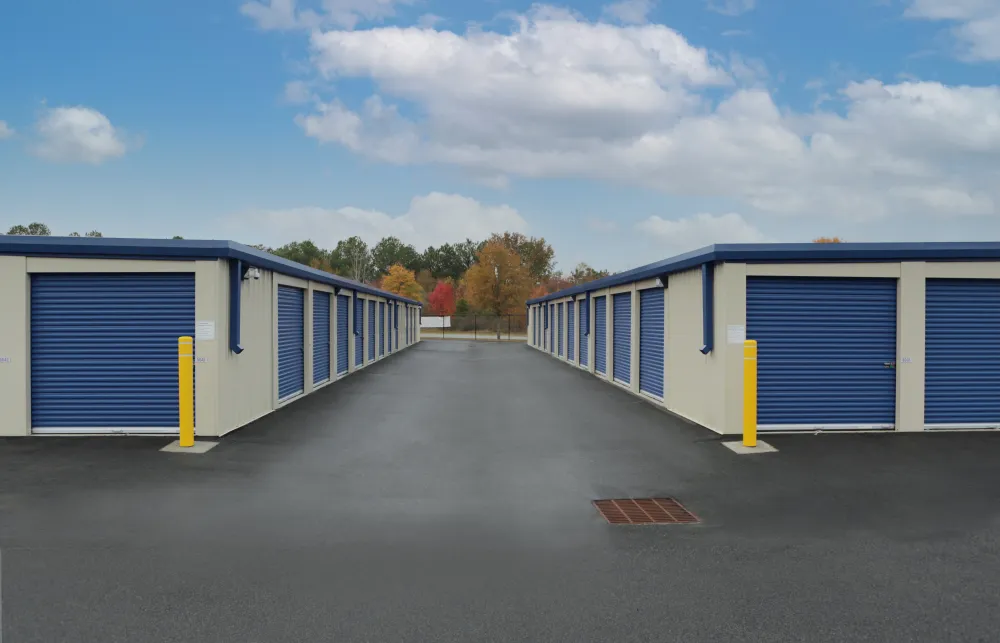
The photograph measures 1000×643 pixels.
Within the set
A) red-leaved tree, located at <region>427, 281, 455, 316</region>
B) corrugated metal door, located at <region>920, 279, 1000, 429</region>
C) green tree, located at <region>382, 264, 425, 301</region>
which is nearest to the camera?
corrugated metal door, located at <region>920, 279, 1000, 429</region>

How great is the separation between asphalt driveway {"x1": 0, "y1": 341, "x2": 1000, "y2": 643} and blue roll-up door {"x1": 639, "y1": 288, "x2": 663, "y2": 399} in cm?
441

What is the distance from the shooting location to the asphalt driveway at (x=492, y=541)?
3992 mm

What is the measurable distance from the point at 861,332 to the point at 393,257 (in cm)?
8742

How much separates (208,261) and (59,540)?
511 cm

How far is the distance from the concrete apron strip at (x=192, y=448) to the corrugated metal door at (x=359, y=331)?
40.6 ft

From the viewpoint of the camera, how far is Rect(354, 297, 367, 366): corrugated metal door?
71.5ft

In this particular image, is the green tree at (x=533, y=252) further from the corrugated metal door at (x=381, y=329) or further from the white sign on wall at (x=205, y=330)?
the white sign on wall at (x=205, y=330)

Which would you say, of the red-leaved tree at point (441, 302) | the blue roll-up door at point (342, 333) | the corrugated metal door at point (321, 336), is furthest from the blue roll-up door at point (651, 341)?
the red-leaved tree at point (441, 302)

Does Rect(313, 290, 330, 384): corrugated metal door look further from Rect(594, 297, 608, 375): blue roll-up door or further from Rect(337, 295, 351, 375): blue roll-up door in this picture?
Rect(594, 297, 608, 375): blue roll-up door

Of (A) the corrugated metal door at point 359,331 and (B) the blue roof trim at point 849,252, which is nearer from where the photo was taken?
(B) the blue roof trim at point 849,252

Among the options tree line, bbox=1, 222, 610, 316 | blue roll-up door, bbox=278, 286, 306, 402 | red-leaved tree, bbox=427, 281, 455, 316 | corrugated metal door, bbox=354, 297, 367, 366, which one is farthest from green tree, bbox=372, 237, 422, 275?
blue roll-up door, bbox=278, 286, 306, 402

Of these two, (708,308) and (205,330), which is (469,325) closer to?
(708,308)

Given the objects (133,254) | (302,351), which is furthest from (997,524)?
(302,351)

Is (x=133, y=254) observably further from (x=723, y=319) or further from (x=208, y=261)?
(x=723, y=319)
